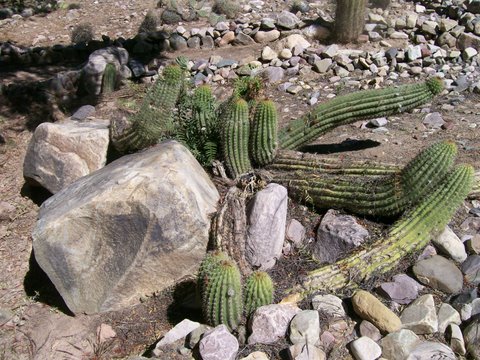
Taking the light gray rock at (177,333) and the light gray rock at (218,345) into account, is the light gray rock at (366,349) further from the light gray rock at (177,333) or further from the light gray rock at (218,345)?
the light gray rock at (177,333)

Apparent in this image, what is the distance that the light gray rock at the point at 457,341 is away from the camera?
3.53 metres

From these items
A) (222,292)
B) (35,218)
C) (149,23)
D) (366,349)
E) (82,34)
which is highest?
(222,292)

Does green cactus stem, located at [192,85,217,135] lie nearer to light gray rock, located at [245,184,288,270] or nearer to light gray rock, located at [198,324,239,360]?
light gray rock, located at [245,184,288,270]

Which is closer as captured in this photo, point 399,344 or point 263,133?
point 399,344

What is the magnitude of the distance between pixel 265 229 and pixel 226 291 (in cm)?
82

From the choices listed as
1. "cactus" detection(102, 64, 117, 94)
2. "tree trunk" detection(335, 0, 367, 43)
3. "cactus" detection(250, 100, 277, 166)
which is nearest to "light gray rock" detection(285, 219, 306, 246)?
"cactus" detection(250, 100, 277, 166)

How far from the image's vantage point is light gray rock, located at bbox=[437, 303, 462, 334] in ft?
12.1

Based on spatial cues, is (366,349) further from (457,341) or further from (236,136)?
(236,136)

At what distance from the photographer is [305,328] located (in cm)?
357

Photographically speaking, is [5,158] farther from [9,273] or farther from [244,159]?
[244,159]

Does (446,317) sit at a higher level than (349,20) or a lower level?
lower

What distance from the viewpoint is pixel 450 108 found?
21.3 feet

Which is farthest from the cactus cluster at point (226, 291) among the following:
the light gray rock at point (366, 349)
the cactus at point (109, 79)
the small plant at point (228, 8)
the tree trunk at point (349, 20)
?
the small plant at point (228, 8)

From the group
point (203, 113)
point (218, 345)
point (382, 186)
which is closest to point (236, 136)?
point (203, 113)
